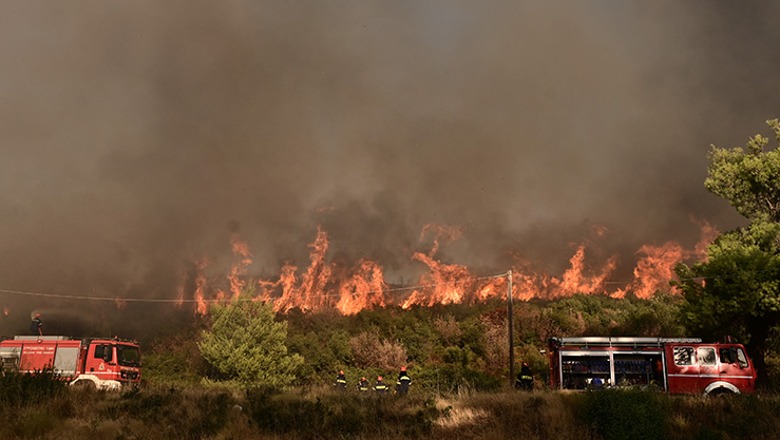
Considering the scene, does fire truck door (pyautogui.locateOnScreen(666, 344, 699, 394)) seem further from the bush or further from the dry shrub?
the dry shrub

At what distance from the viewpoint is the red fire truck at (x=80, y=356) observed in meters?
27.7

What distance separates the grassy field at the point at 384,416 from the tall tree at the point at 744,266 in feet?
35.1

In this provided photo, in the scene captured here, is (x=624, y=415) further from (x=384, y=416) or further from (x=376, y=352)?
(x=376, y=352)

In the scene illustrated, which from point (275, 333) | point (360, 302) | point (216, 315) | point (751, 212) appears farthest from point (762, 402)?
point (360, 302)

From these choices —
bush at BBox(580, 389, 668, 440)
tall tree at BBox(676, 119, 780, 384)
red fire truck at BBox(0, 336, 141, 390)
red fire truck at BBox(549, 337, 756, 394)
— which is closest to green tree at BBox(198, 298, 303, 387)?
red fire truck at BBox(0, 336, 141, 390)

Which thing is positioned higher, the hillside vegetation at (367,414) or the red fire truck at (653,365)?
the red fire truck at (653,365)

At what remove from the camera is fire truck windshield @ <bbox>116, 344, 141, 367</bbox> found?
28.2 meters

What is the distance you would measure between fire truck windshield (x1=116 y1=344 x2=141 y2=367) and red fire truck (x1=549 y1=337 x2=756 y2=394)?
65.4 feet

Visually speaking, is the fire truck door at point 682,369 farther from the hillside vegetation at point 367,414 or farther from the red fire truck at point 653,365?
the hillside vegetation at point 367,414

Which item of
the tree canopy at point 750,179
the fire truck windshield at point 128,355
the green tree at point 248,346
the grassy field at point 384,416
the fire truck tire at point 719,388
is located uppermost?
the tree canopy at point 750,179

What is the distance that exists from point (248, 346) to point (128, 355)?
724 inches

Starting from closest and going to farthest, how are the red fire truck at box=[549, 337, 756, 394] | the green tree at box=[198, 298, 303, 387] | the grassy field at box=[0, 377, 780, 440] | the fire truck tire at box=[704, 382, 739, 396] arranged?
1. the grassy field at box=[0, 377, 780, 440]
2. the fire truck tire at box=[704, 382, 739, 396]
3. the red fire truck at box=[549, 337, 756, 394]
4. the green tree at box=[198, 298, 303, 387]

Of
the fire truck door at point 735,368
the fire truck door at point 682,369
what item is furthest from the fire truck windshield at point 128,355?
the fire truck door at point 735,368

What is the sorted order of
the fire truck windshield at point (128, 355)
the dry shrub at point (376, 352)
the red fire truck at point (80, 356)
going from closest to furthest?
the red fire truck at point (80, 356), the fire truck windshield at point (128, 355), the dry shrub at point (376, 352)
